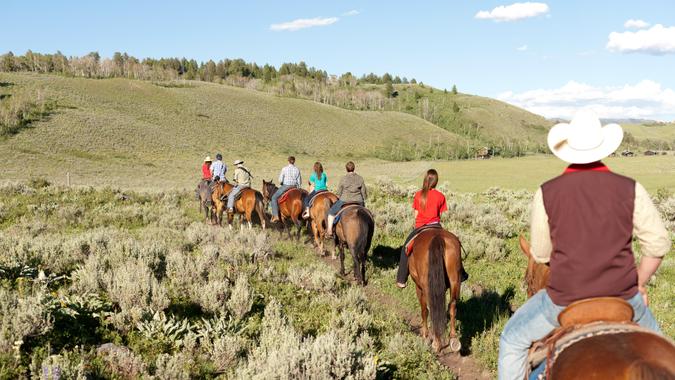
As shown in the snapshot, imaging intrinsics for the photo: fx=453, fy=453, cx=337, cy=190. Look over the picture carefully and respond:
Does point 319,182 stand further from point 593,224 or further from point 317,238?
point 593,224

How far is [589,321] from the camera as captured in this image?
2.94m

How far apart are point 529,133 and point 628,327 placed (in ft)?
671

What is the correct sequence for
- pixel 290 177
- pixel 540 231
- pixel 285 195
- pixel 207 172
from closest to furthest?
pixel 540 231, pixel 285 195, pixel 290 177, pixel 207 172

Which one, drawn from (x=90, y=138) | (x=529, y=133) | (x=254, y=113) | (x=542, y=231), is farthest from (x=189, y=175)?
(x=529, y=133)

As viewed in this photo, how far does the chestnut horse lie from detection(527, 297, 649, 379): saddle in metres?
12.8

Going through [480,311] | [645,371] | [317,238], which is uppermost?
[645,371]

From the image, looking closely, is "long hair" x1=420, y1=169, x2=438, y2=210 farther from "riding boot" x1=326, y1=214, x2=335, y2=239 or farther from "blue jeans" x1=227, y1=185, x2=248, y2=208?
"blue jeans" x1=227, y1=185, x2=248, y2=208

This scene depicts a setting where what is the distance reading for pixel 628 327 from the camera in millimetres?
2795

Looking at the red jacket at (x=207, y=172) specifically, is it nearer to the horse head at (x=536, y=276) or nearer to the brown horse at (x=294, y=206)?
the brown horse at (x=294, y=206)

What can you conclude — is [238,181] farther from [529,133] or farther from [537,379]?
[529,133]

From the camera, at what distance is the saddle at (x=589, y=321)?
9.31 ft

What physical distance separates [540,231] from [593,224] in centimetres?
40

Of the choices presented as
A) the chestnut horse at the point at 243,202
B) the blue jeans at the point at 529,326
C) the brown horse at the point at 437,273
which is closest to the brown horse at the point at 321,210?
the chestnut horse at the point at 243,202

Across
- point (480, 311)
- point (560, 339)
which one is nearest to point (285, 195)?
point (480, 311)
